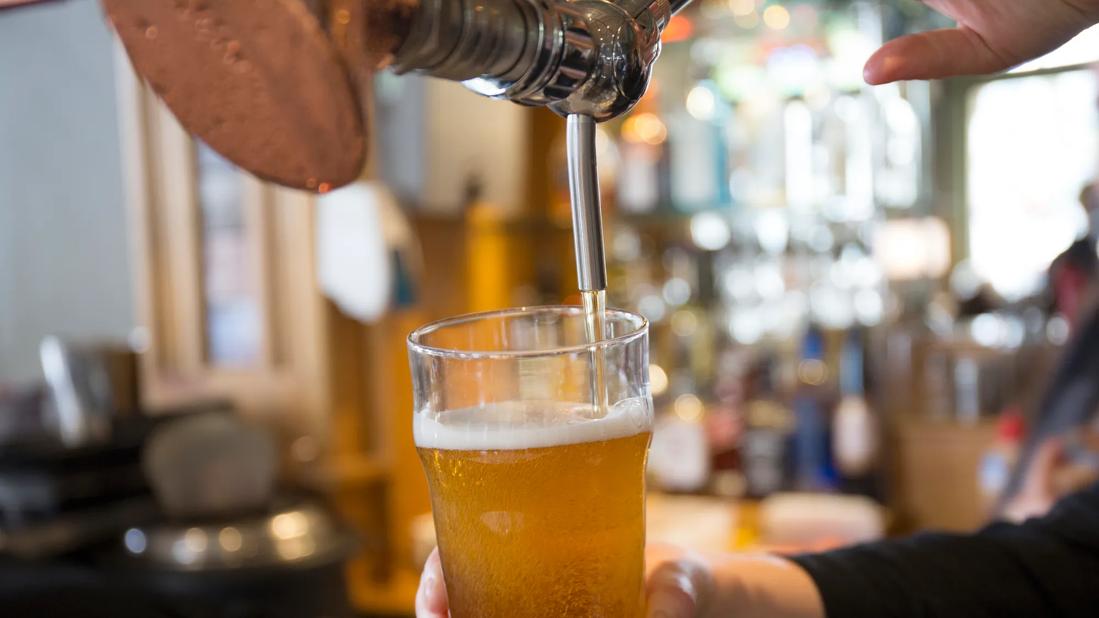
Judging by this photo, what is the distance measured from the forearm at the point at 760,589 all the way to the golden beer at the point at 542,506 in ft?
0.77

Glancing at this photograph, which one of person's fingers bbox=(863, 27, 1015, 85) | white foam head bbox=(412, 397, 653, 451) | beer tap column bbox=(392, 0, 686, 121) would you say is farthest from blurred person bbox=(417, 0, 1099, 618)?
beer tap column bbox=(392, 0, 686, 121)

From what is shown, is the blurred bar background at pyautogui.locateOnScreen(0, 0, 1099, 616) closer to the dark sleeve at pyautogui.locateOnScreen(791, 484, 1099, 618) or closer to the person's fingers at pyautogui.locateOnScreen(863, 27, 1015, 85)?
the dark sleeve at pyautogui.locateOnScreen(791, 484, 1099, 618)

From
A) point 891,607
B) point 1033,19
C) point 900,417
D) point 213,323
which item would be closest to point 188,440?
point 213,323

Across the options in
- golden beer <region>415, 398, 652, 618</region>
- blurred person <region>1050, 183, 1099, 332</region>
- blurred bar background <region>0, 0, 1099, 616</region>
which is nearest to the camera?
golden beer <region>415, 398, 652, 618</region>

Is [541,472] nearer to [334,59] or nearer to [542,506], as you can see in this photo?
[542,506]

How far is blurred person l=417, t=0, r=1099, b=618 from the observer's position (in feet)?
2.39

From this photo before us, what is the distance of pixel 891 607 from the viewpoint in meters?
0.99

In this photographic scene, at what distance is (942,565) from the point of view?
1.04 metres

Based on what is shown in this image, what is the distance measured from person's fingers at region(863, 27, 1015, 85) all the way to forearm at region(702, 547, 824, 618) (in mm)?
461

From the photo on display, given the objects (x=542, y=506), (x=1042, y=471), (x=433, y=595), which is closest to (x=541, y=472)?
(x=542, y=506)

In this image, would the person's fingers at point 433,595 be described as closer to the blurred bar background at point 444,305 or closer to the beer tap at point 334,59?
the beer tap at point 334,59

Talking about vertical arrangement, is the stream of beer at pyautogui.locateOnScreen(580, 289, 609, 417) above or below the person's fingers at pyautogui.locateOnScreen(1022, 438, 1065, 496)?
above

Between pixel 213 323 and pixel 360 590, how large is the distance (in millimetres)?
1022

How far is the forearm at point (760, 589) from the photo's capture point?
89 cm
